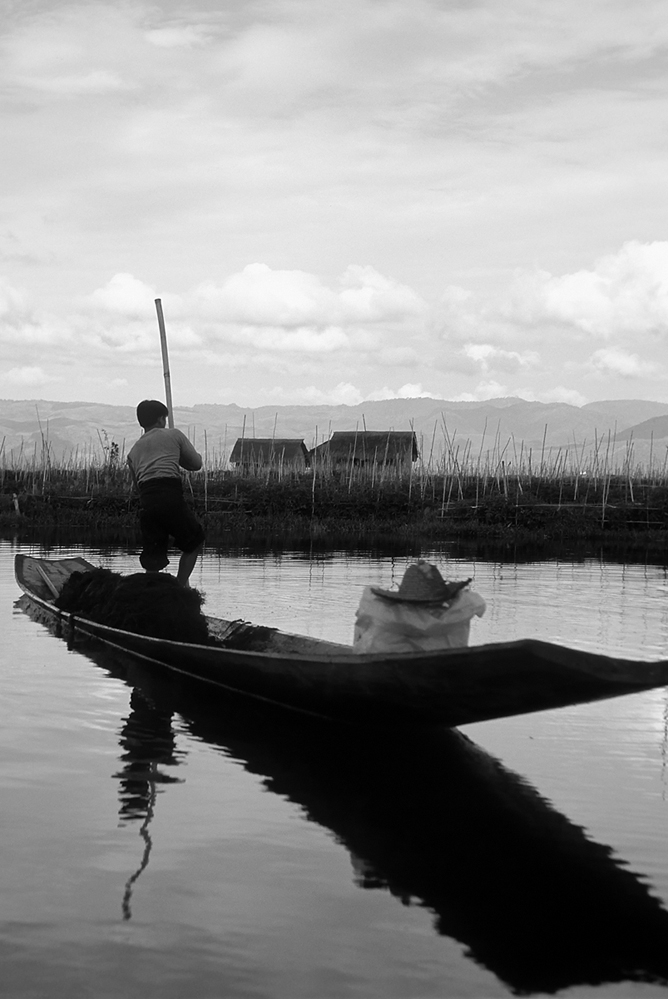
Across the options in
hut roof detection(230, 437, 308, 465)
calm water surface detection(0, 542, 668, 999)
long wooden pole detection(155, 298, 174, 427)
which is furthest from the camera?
hut roof detection(230, 437, 308, 465)

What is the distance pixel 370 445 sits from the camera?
35531mm

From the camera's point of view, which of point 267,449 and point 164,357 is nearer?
point 164,357

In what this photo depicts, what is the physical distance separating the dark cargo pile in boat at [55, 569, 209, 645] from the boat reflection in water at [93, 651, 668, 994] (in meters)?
1.02

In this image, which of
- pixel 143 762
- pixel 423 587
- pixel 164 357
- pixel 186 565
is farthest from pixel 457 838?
pixel 164 357

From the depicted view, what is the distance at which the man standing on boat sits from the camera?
26.7 ft

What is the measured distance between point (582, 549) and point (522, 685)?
1394cm

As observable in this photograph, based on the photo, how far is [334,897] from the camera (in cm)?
330

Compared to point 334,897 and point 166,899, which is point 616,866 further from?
point 166,899

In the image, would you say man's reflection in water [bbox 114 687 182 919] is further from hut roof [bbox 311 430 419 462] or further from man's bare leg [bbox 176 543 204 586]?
hut roof [bbox 311 430 419 462]

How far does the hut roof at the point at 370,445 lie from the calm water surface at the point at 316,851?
28072 mm

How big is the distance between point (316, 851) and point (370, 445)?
31988 millimetres

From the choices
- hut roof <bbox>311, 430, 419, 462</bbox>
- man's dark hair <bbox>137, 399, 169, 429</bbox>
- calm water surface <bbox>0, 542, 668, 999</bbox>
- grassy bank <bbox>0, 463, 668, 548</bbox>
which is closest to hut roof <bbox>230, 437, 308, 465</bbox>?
hut roof <bbox>311, 430, 419, 462</bbox>

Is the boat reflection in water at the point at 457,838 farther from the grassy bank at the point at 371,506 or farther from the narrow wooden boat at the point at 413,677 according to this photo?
the grassy bank at the point at 371,506

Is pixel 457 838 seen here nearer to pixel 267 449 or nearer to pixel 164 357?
pixel 164 357
